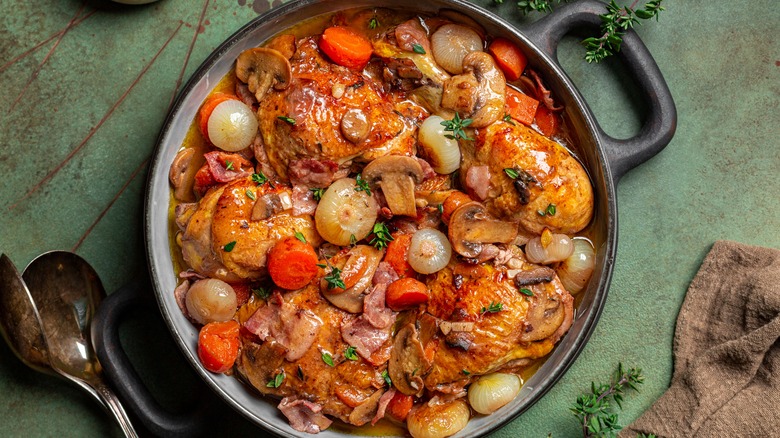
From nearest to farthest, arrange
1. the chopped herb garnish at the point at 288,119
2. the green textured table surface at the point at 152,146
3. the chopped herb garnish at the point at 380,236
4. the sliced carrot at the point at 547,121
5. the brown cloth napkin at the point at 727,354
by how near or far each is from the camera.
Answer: the chopped herb garnish at the point at 288,119 → the chopped herb garnish at the point at 380,236 → the sliced carrot at the point at 547,121 → the brown cloth napkin at the point at 727,354 → the green textured table surface at the point at 152,146

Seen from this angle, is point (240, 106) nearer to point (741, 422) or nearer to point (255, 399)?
point (255, 399)

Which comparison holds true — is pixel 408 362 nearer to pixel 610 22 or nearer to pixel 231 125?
pixel 231 125

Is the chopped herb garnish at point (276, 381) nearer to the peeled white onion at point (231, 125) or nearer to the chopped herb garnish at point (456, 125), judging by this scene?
the peeled white onion at point (231, 125)

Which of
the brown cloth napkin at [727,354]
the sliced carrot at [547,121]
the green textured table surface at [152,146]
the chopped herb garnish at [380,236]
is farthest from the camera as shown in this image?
the green textured table surface at [152,146]

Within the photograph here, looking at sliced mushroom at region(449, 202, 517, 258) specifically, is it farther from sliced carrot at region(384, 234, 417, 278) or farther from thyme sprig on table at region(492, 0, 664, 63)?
thyme sprig on table at region(492, 0, 664, 63)

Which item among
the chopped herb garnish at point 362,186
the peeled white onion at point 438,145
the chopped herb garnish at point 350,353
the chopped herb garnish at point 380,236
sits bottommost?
the chopped herb garnish at point 350,353

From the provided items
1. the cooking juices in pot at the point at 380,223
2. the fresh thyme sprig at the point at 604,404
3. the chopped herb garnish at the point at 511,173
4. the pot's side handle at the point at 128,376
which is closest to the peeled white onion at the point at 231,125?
the cooking juices in pot at the point at 380,223

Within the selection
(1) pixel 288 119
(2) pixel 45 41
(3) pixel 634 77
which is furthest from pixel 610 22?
(2) pixel 45 41

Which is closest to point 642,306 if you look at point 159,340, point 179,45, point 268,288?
point 268,288
